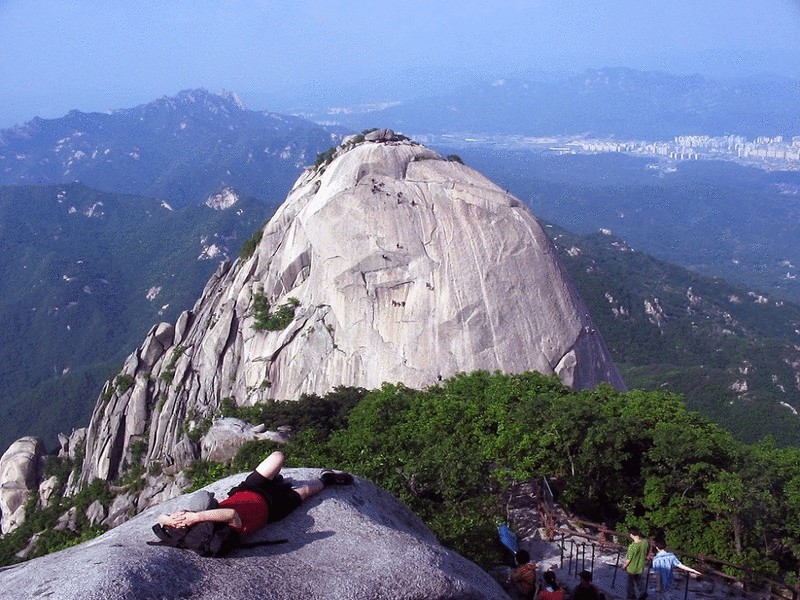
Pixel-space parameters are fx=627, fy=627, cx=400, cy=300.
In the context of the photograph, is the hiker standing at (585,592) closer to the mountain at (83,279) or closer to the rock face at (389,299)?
the rock face at (389,299)

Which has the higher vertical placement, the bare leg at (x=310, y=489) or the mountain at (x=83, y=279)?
the bare leg at (x=310, y=489)

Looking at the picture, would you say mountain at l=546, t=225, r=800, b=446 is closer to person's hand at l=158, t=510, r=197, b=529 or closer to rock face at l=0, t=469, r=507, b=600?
rock face at l=0, t=469, r=507, b=600

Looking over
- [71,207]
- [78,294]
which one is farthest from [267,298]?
[71,207]

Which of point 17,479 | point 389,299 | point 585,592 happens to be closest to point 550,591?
point 585,592

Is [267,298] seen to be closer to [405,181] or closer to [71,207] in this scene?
[405,181]

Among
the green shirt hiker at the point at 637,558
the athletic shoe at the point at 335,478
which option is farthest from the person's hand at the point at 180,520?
the green shirt hiker at the point at 637,558

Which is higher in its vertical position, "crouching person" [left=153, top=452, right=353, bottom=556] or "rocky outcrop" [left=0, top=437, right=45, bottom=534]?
"crouching person" [left=153, top=452, right=353, bottom=556]

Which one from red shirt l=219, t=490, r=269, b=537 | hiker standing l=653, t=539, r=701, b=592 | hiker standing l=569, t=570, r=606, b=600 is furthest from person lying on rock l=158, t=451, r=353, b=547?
hiker standing l=653, t=539, r=701, b=592
